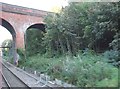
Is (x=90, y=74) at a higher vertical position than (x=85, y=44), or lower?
lower

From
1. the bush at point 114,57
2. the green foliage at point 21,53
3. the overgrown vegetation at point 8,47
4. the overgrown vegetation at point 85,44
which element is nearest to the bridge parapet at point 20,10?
the green foliage at point 21,53

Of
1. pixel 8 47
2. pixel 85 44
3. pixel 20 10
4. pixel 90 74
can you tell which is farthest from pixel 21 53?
pixel 8 47

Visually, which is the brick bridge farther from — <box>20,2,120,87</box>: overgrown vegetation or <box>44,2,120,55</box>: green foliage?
<box>20,2,120,87</box>: overgrown vegetation

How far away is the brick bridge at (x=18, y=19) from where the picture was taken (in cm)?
2602

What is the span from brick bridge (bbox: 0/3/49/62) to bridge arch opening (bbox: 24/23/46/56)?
119cm

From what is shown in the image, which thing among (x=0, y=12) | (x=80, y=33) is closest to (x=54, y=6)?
(x=0, y=12)

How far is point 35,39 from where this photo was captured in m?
30.1

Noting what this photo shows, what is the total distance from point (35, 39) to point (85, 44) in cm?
1449

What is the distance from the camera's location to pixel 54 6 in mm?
35156

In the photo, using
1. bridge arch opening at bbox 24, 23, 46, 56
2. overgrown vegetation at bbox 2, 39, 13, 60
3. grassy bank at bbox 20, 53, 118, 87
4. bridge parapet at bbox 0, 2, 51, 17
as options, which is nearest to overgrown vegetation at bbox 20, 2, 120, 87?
grassy bank at bbox 20, 53, 118, 87

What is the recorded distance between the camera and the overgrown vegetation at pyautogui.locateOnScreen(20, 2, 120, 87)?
29.1ft

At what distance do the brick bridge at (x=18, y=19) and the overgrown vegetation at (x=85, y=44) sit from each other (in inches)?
242

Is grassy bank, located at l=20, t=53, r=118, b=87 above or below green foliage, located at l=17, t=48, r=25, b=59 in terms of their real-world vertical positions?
below

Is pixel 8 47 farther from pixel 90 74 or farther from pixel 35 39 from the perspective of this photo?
pixel 90 74
